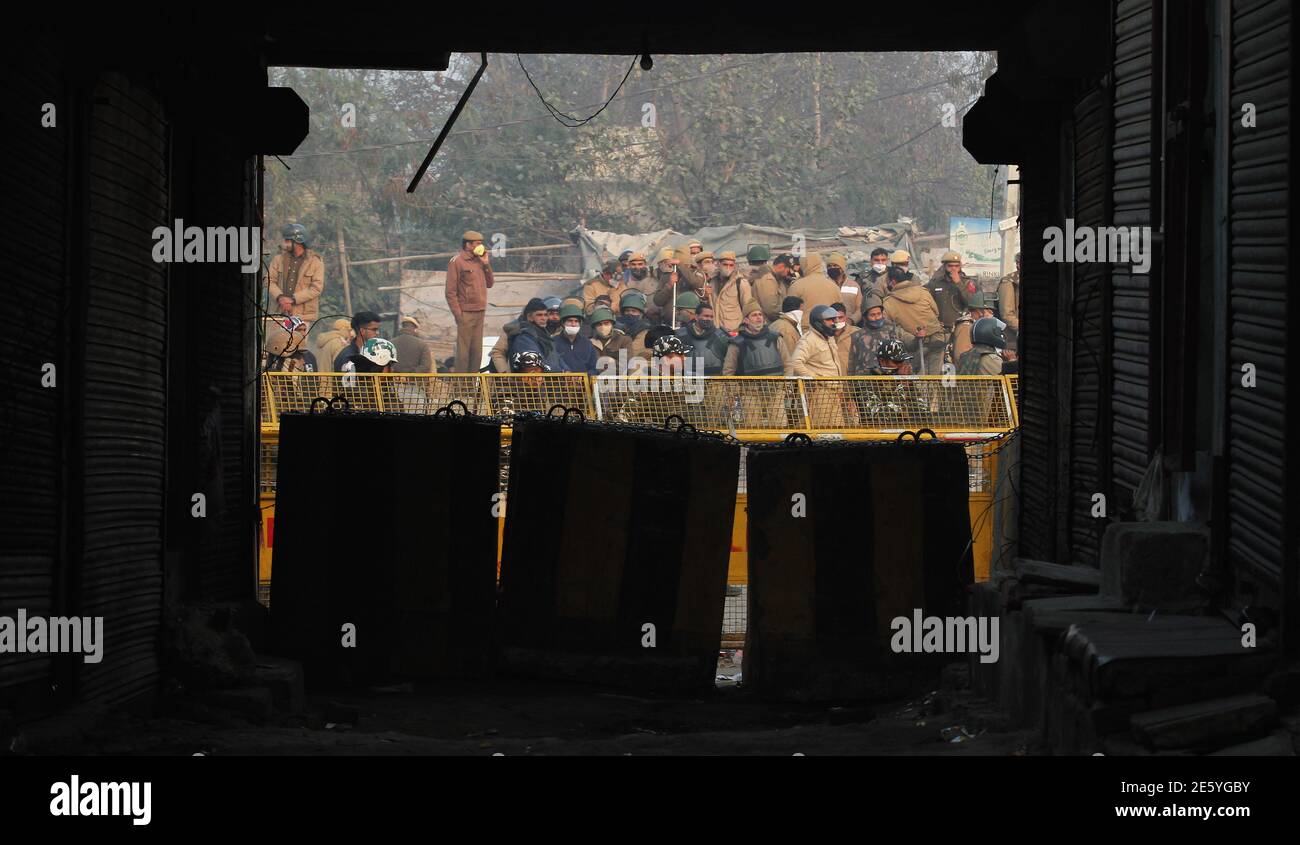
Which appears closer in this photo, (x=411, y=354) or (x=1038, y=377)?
(x=1038, y=377)

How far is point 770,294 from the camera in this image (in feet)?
95.0

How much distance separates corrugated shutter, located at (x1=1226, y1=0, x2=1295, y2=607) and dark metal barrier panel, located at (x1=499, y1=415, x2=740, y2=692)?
422 centimetres

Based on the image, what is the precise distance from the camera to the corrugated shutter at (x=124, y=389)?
737 centimetres

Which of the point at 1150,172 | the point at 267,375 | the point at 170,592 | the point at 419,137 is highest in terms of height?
the point at 419,137

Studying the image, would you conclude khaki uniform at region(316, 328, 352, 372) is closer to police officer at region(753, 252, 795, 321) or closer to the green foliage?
police officer at region(753, 252, 795, 321)

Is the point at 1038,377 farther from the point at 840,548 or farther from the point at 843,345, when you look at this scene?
Answer: the point at 843,345

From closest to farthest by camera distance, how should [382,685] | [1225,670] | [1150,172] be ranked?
1. [1225,670]
2. [1150,172]
3. [382,685]

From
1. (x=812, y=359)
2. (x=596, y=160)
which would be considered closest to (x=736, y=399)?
(x=812, y=359)

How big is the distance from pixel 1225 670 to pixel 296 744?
395 centimetres

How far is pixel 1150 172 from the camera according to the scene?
7.34m

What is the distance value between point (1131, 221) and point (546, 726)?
166 inches

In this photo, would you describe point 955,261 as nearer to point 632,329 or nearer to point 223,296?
point 632,329

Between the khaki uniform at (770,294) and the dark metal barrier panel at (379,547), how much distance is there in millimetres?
19211

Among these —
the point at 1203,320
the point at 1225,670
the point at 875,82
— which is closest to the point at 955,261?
the point at 875,82
